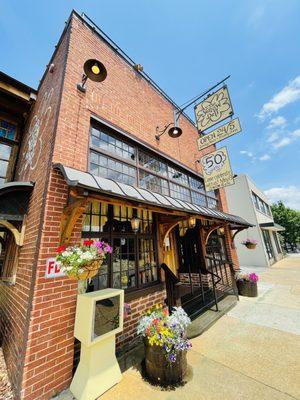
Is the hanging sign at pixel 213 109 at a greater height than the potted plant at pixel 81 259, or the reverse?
the hanging sign at pixel 213 109

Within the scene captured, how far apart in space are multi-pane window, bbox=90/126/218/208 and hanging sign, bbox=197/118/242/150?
1575 millimetres

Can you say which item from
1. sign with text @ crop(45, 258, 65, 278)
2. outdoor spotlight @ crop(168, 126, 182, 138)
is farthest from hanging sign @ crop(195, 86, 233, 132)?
sign with text @ crop(45, 258, 65, 278)

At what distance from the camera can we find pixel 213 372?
2900 mm

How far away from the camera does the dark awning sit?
3146 millimetres

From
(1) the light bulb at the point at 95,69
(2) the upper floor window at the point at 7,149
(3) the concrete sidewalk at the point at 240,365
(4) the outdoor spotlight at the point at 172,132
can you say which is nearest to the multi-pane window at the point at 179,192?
(4) the outdoor spotlight at the point at 172,132

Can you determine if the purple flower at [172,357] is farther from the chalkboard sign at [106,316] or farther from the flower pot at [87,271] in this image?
the flower pot at [87,271]

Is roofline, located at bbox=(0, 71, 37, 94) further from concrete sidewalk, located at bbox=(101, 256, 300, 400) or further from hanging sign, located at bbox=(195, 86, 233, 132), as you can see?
concrete sidewalk, located at bbox=(101, 256, 300, 400)

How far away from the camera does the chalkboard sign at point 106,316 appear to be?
2.66 metres

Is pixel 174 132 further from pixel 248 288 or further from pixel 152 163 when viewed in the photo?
pixel 248 288

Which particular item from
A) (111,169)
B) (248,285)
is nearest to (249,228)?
(248,285)

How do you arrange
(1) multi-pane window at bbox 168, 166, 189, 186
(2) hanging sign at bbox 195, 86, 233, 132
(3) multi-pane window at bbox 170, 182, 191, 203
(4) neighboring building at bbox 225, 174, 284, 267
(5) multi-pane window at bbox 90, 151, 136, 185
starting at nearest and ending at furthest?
1. (5) multi-pane window at bbox 90, 151, 136, 185
2. (2) hanging sign at bbox 195, 86, 233, 132
3. (3) multi-pane window at bbox 170, 182, 191, 203
4. (1) multi-pane window at bbox 168, 166, 189, 186
5. (4) neighboring building at bbox 225, 174, 284, 267

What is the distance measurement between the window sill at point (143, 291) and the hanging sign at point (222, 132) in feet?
14.6

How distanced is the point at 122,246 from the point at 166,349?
2.09m

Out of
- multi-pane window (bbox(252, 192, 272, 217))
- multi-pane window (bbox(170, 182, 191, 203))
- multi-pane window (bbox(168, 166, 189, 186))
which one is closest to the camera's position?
multi-pane window (bbox(170, 182, 191, 203))
